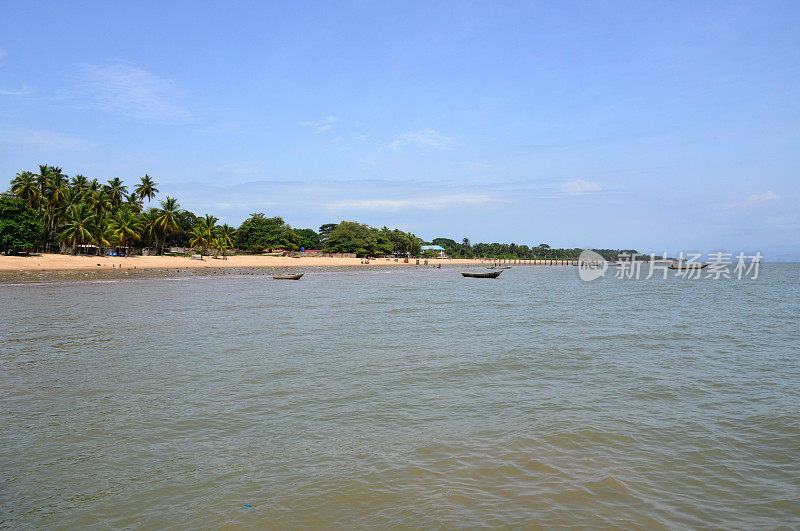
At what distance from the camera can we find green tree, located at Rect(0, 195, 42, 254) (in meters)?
Result: 53.2

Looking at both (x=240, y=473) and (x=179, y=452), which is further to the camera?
(x=179, y=452)

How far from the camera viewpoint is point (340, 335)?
1667 centimetres

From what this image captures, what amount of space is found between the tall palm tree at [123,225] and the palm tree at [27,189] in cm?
958

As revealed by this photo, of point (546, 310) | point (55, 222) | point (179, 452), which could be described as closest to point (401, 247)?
point (55, 222)

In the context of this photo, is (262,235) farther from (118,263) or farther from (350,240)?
(118,263)

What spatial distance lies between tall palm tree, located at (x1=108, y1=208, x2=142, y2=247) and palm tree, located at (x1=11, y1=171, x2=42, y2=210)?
9.58 m

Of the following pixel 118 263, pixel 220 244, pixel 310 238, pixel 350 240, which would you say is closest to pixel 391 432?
pixel 118 263

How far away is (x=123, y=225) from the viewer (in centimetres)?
7294

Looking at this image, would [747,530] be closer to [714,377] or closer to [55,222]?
[714,377]

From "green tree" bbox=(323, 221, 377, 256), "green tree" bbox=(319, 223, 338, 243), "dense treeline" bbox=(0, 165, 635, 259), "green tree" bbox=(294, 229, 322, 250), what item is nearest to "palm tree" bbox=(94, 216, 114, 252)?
"dense treeline" bbox=(0, 165, 635, 259)

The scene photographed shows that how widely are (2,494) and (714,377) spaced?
45.1 feet

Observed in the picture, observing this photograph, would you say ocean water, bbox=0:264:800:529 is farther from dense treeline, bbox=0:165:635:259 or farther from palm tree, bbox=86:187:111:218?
palm tree, bbox=86:187:111:218

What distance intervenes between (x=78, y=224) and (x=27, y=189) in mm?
7581

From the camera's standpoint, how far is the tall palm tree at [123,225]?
237ft
